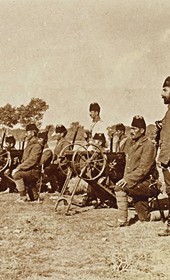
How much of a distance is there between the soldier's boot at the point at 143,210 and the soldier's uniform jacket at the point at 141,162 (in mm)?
397

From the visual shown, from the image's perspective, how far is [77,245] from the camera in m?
6.07

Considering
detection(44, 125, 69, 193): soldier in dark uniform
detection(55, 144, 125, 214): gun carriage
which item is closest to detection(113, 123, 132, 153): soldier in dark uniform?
detection(55, 144, 125, 214): gun carriage

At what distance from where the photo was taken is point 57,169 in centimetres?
1191

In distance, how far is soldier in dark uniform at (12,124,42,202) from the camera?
10.8m

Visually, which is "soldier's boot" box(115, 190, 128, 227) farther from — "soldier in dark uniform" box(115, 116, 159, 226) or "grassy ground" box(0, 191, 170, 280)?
"grassy ground" box(0, 191, 170, 280)

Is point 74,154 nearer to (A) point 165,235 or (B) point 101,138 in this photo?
(B) point 101,138

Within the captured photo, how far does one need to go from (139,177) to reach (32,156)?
3908 millimetres

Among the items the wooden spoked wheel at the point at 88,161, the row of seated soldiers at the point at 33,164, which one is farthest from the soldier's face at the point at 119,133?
the wooden spoked wheel at the point at 88,161

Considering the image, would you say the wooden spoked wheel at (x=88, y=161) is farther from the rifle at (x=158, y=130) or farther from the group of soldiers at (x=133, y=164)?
the rifle at (x=158, y=130)

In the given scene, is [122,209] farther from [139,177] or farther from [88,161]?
[88,161]

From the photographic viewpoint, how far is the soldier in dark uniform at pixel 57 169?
1183 centimetres

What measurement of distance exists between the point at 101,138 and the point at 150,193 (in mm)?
2725

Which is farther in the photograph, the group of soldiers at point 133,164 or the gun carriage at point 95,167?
the gun carriage at point 95,167

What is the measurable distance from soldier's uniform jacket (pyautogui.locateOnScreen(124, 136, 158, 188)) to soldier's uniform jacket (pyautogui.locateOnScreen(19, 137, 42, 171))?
3.59 metres
